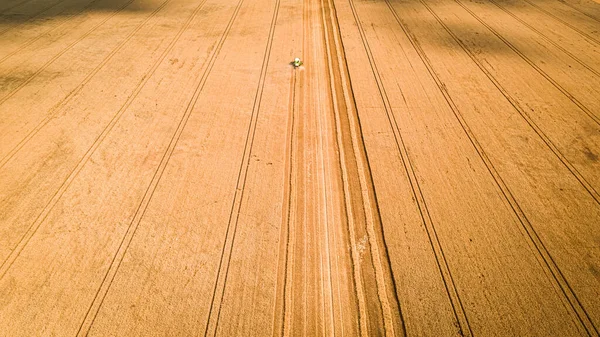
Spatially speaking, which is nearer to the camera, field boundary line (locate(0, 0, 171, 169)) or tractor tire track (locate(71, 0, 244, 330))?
tractor tire track (locate(71, 0, 244, 330))

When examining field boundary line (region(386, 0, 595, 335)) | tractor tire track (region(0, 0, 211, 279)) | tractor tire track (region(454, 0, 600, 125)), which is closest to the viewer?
A: field boundary line (region(386, 0, 595, 335))

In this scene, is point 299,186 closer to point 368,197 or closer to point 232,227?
point 368,197

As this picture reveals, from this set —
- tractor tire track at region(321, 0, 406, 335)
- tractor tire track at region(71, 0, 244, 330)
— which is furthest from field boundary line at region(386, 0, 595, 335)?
tractor tire track at region(71, 0, 244, 330)

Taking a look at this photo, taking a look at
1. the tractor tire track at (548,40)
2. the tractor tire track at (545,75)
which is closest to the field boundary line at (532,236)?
the tractor tire track at (545,75)

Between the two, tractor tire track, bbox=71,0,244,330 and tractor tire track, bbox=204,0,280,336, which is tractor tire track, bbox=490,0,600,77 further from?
tractor tire track, bbox=71,0,244,330

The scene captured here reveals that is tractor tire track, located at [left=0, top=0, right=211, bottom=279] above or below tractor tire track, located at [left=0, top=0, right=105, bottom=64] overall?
below

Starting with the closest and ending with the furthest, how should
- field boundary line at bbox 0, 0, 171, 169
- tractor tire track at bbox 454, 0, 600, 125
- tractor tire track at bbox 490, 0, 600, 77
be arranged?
field boundary line at bbox 0, 0, 171, 169
tractor tire track at bbox 454, 0, 600, 125
tractor tire track at bbox 490, 0, 600, 77

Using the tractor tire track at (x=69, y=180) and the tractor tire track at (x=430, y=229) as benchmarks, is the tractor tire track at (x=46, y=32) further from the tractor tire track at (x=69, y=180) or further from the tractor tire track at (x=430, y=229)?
the tractor tire track at (x=430, y=229)

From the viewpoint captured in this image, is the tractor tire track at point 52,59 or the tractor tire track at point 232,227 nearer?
the tractor tire track at point 232,227
